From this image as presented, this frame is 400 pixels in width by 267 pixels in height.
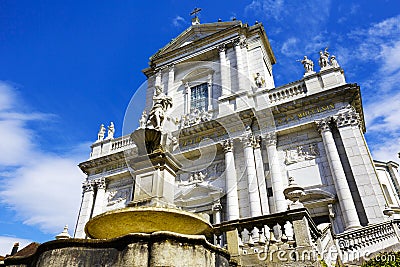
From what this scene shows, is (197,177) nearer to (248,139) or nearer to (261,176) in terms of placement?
(248,139)

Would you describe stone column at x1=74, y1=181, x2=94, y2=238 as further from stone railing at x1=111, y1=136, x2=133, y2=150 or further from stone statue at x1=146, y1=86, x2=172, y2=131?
stone statue at x1=146, y1=86, x2=172, y2=131

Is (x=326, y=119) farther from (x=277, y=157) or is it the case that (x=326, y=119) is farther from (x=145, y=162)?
(x=145, y=162)

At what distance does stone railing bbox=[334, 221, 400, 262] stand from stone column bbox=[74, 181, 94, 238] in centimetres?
1467

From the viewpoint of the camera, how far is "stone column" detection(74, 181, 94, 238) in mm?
18453

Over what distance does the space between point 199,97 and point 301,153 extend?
880cm

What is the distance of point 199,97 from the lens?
69.6 feet

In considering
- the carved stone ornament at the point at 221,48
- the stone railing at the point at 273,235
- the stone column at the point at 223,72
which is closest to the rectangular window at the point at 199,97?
the stone column at the point at 223,72

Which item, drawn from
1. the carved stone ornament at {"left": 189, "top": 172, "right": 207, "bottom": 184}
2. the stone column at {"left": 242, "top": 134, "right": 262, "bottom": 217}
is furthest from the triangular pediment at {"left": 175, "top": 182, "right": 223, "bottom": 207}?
the stone column at {"left": 242, "top": 134, "right": 262, "bottom": 217}

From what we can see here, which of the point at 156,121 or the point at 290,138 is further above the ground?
the point at 290,138

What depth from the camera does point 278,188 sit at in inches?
547

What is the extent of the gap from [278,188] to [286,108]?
4333 millimetres

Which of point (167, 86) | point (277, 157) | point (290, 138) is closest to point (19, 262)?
point (277, 157)

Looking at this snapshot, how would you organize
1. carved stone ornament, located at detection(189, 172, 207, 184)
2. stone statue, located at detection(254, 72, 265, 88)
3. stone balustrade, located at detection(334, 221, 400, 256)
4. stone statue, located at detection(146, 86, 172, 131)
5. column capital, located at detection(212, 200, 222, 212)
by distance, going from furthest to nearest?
stone statue, located at detection(254, 72, 265, 88), carved stone ornament, located at detection(189, 172, 207, 184), column capital, located at detection(212, 200, 222, 212), stone balustrade, located at detection(334, 221, 400, 256), stone statue, located at detection(146, 86, 172, 131)

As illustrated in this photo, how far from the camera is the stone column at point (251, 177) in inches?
540
